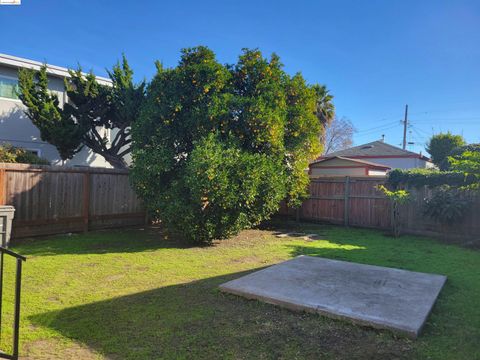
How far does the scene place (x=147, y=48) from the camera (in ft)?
41.1

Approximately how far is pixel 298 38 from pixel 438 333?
1055cm

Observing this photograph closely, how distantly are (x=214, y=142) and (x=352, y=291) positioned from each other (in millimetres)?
4889

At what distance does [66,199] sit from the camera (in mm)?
9359

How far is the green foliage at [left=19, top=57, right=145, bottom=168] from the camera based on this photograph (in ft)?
37.1

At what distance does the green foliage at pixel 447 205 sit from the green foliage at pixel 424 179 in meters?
0.22

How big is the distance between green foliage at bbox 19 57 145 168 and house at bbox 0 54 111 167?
1.52 feet

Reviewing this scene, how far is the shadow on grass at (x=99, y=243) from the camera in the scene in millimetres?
7524

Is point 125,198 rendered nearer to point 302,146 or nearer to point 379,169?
point 302,146

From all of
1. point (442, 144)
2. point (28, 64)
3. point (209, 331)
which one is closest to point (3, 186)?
point (28, 64)

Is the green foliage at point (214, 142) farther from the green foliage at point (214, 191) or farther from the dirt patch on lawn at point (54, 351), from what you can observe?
the dirt patch on lawn at point (54, 351)

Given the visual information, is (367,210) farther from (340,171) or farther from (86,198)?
(340,171)

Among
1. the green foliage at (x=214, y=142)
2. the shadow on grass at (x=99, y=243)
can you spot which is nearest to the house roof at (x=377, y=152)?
the green foliage at (x=214, y=142)

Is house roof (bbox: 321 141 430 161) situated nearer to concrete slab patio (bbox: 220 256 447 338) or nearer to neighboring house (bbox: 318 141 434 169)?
neighboring house (bbox: 318 141 434 169)

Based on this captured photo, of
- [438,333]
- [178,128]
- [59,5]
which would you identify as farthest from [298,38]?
[438,333]
